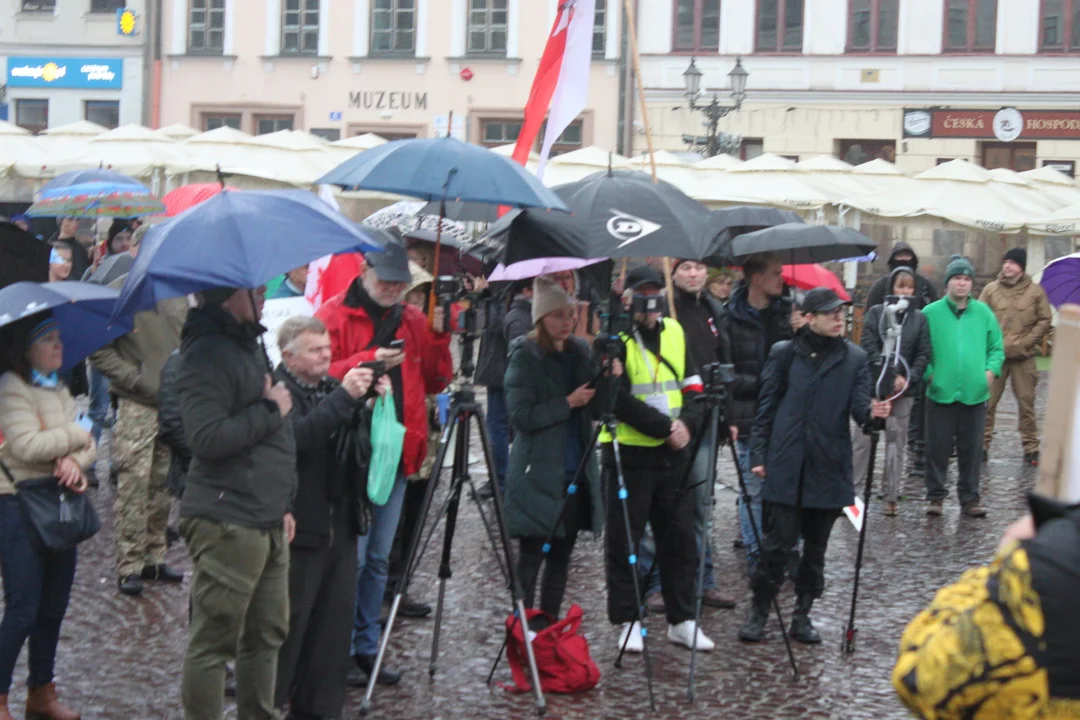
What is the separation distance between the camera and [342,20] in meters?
33.2

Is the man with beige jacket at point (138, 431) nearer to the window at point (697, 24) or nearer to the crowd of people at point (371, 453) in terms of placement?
the crowd of people at point (371, 453)

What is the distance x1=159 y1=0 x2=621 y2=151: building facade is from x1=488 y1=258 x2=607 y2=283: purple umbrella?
2544 centimetres

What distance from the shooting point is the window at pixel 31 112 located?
3441 centimetres

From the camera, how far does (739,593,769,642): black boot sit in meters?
7.30

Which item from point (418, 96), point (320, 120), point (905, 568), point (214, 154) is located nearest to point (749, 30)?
point (418, 96)

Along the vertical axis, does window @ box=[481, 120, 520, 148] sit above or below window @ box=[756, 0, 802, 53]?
below

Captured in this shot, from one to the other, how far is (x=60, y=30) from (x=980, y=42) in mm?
20479

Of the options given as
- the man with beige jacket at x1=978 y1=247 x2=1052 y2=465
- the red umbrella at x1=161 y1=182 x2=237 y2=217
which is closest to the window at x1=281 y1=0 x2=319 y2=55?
the man with beige jacket at x1=978 y1=247 x2=1052 y2=465

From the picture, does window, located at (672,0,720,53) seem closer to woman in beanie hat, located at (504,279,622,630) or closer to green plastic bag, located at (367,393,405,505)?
woman in beanie hat, located at (504,279,622,630)

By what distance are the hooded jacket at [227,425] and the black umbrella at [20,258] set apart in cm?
142

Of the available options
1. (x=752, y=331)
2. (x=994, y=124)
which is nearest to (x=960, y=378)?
(x=752, y=331)

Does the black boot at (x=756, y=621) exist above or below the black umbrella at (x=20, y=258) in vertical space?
below

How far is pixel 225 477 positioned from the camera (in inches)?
196

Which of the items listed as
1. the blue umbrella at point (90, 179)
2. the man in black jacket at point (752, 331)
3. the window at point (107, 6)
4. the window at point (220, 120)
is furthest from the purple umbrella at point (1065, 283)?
the window at point (107, 6)
